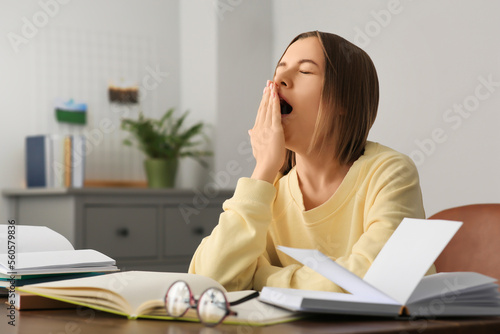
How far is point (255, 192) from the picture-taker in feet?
3.52

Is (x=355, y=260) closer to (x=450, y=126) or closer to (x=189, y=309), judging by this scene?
(x=189, y=309)

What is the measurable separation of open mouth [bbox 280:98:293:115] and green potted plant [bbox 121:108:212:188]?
205cm

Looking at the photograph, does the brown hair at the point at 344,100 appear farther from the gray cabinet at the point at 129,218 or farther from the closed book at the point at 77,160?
the closed book at the point at 77,160

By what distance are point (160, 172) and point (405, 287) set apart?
257 centimetres

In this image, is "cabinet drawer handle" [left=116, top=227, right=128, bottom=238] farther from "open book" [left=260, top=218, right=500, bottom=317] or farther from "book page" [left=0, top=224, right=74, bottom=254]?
"open book" [left=260, top=218, right=500, bottom=317]

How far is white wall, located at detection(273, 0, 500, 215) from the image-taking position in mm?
2105

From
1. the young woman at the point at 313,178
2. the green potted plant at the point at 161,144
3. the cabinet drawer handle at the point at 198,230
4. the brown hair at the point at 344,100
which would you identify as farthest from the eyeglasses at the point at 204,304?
→ the green potted plant at the point at 161,144

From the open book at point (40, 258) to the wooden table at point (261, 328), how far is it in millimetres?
208

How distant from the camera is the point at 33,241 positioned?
1169mm

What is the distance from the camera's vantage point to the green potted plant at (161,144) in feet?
10.5

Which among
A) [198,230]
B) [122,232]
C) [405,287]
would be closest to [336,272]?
[405,287]

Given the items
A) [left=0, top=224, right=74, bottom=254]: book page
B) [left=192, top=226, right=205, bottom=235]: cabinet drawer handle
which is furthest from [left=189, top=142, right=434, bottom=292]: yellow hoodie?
[left=192, top=226, right=205, bottom=235]: cabinet drawer handle

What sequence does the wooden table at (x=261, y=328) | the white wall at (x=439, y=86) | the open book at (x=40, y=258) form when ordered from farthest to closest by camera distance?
the white wall at (x=439, y=86)
the open book at (x=40, y=258)
the wooden table at (x=261, y=328)

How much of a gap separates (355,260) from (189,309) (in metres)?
0.33
